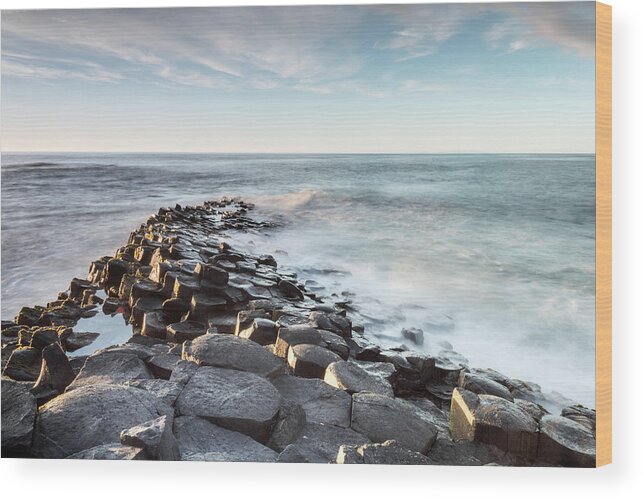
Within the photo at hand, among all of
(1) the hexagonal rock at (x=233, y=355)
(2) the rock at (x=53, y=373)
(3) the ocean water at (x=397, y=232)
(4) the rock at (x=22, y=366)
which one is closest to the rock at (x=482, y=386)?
(3) the ocean water at (x=397, y=232)

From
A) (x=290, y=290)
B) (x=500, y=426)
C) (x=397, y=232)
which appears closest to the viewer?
(x=500, y=426)

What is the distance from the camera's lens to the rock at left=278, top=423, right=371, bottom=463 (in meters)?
2.19

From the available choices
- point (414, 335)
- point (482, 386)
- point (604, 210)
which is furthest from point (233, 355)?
point (604, 210)

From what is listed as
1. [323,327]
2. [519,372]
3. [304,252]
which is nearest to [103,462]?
→ [323,327]

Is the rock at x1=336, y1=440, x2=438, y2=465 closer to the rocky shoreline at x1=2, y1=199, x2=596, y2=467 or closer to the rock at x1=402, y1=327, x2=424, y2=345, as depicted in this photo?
the rocky shoreline at x1=2, y1=199, x2=596, y2=467

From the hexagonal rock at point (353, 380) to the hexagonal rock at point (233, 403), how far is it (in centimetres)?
29

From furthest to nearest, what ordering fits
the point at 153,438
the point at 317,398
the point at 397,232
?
the point at 397,232, the point at 317,398, the point at 153,438

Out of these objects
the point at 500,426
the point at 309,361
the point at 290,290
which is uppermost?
the point at 290,290

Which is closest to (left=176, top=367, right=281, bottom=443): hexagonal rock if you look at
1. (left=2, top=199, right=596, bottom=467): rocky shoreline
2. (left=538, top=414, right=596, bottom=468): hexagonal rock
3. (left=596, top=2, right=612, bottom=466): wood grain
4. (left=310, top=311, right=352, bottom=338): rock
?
(left=2, top=199, right=596, bottom=467): rocky shoreline

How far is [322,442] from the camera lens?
220 centimetres

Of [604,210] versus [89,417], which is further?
[604,210]

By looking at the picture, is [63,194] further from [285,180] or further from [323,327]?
[323,327]

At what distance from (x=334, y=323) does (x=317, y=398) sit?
54cm

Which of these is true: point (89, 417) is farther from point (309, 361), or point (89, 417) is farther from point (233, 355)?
point (309, 361)
